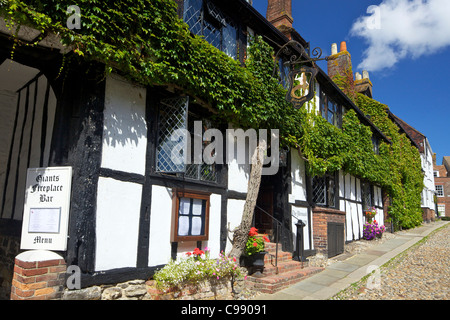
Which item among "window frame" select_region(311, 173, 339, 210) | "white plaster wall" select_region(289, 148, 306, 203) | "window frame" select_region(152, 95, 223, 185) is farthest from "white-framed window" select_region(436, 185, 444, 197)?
"window frame" select_region(152, 95, 223, 185)

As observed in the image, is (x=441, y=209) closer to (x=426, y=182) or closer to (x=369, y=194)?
(x=426, y=182)

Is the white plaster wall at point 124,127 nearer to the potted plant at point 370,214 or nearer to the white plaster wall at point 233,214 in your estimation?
the white plaster wall at point 233,214

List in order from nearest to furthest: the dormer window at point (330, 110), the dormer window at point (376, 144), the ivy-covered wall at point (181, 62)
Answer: the ivy-covered wall at point (181, 62)
the dormer window at point (330, 110)
the dormer window at point (376, 144)

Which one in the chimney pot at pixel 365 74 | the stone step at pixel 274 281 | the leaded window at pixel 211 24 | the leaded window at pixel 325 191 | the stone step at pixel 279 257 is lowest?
the stone step at pixel 274 281

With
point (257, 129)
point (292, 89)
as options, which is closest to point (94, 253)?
point (257, 129)

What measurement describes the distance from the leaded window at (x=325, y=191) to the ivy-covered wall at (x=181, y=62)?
770 mm

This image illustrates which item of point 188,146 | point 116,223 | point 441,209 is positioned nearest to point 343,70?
point 188,146

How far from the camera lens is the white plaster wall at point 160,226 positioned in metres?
5.11

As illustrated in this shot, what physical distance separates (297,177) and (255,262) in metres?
3.50

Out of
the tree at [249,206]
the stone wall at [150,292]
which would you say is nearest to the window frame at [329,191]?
the tree at [249,206]

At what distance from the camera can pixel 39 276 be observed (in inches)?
151
